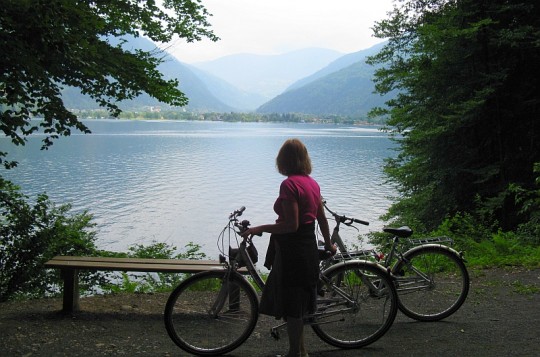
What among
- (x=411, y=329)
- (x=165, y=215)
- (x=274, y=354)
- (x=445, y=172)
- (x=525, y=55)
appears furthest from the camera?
(x=165, y=215)

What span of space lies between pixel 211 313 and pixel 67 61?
4075mm

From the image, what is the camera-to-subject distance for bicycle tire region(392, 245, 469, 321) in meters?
5.04

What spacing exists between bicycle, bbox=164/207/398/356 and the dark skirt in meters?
0.37

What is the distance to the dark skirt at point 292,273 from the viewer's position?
388cm

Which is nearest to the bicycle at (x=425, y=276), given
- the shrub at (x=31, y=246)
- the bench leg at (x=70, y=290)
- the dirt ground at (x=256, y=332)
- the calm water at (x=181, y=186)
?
the dirt ground at (x=256, y=332)

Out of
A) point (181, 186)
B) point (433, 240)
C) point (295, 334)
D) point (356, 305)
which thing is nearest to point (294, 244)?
point (295, 334)

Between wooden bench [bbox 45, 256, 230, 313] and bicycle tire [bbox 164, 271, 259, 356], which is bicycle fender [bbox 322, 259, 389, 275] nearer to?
bicycle tire [bbox 164, 271, 259, 356]

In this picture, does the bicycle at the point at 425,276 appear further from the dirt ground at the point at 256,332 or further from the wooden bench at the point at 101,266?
the wooden bench at the point at 101,266

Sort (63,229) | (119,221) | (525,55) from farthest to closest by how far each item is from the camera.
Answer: (119,221) → (525,55) → (63,229)

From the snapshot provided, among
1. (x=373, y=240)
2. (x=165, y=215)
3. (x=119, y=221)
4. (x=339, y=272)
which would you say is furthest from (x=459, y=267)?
(x=165, y=215)

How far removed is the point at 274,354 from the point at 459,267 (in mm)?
2146

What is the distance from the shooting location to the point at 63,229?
898 cm

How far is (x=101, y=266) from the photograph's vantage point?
534 cm

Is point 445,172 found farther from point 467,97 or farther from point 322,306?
point 322,306
